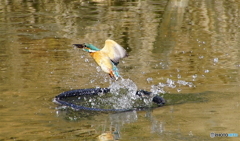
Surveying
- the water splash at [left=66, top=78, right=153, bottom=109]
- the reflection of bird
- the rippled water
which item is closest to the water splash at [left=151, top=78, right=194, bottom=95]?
the rippled water

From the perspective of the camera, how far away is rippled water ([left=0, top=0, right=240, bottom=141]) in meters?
5.02

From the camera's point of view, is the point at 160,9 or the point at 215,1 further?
the point at 215,1

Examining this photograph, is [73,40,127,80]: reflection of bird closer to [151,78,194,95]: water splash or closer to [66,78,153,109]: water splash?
[66,78,153,109]: water splash

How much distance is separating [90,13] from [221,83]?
671 centimetres

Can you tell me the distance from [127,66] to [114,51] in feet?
7.41

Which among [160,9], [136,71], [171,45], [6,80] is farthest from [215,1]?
[6,80]

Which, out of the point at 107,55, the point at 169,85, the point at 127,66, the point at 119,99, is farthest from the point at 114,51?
the point at 127,66

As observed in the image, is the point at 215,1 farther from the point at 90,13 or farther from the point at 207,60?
the point at 207,60

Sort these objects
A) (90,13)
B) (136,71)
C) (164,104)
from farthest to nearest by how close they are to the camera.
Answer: (90,13) → (136,71) → (164,104)

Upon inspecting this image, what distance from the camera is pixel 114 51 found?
217 inches

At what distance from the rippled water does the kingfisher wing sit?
659 mm

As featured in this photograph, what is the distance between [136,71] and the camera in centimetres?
739

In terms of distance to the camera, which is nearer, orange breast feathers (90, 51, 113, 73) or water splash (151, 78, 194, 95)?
orange breast feathers (90, 51, 113, 73)

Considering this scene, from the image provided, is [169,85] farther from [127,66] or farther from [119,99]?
[127,66]
